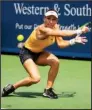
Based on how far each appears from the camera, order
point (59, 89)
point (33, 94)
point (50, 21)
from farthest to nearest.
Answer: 1. point (59, 89)
2. point (33, 94)
3. point (50, 21)

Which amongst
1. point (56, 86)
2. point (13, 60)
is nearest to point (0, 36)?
point (13, 60)

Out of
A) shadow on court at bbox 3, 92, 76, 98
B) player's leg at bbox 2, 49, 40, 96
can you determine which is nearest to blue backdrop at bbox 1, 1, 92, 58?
shadow on court at bbox 3, 92, 76, 98

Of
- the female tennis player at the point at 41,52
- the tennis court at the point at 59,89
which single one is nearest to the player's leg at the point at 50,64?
the female tennis player at the point at 41,52

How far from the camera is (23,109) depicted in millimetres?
6766

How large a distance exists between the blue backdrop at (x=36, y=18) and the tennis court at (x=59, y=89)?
1.12m

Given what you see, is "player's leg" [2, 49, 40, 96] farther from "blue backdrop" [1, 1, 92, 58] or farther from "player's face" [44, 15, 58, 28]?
"blue backdrop" [1, 1, 92, 58]

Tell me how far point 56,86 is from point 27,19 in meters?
5.15

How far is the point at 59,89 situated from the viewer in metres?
8.46

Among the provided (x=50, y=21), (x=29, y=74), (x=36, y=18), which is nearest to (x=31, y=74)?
(x=29, y=74)

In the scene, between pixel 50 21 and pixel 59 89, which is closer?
pixel 50 21

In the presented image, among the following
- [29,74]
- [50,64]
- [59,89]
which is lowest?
[59,89]

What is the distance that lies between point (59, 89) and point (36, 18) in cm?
524

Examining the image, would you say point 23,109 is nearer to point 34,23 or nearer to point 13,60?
point 13,60

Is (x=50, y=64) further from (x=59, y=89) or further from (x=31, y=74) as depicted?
(x=59, y=89)
